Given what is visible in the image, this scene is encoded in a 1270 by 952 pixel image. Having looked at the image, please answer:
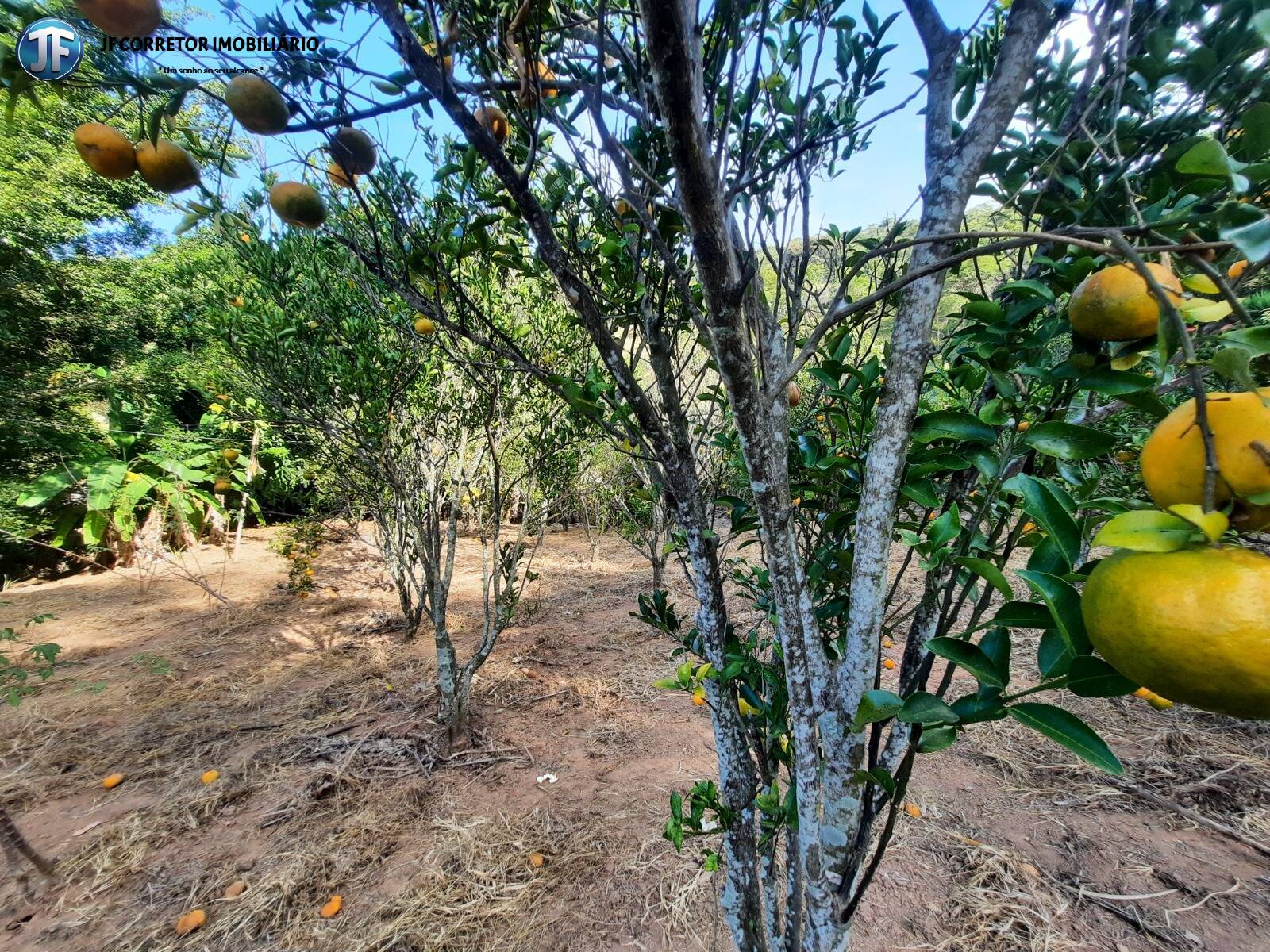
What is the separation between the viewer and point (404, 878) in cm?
205

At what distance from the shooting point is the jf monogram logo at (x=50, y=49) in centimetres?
84

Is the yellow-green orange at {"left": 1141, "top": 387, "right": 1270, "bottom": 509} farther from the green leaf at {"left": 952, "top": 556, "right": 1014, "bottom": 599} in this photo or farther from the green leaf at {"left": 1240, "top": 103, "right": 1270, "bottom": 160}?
the green leaf at {"left": 1240, "top": 103, "right": 1270, "bottom": 160}

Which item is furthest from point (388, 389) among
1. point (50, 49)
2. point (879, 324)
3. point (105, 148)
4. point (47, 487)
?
point (47, 487)

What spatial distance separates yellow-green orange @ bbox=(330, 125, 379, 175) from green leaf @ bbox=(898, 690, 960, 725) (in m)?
1.42

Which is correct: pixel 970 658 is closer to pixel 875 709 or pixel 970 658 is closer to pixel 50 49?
pixel 875 709

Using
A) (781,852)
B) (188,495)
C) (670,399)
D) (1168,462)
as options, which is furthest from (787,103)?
(188,495)

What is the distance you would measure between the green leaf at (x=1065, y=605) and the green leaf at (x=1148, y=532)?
0.36 ft

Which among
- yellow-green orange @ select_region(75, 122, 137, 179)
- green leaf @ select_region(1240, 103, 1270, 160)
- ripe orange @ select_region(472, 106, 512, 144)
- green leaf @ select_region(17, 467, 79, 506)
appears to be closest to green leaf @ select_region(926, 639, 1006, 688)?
green leaf @ select_region(1240, 103, 1270, 160)

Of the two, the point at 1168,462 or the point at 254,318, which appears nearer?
the point at 1168,462

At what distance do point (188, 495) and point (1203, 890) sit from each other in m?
9.91

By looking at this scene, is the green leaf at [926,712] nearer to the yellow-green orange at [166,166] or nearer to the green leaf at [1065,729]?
the green leaf at [1065,729]

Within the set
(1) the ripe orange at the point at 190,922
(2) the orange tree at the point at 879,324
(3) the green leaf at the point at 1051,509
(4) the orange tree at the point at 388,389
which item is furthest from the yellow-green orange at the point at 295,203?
(1) the ripe orange at the point at 190,922

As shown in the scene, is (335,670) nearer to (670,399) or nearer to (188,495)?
(670,399)

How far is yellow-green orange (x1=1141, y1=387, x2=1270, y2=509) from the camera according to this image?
14.2 inches
